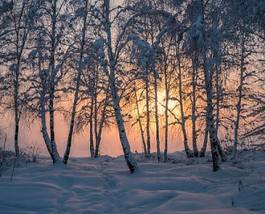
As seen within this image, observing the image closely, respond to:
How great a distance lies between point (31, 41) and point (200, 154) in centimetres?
1119

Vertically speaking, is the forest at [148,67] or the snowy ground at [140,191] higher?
the forest at [148,67]

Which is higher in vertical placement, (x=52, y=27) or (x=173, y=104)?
(x=52, y=27)

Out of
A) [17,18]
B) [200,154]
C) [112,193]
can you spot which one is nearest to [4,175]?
[112,193]

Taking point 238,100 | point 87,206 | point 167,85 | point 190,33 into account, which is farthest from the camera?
point 167,85

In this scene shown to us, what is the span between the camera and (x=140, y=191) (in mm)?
12953

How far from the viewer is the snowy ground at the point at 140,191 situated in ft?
34.9

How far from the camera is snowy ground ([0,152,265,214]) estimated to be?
10648 mm

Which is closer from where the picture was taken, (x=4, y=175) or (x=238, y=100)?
(x=4, y=175)

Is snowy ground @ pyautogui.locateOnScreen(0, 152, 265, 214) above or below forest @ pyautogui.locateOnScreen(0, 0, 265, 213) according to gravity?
below

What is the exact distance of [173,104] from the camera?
88.2 feet

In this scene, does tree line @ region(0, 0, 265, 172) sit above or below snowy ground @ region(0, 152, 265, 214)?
above

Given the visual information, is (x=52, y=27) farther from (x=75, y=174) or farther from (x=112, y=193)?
(x=112, y=193)

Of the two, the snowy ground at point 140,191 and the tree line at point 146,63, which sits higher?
the tree line at point 146,63

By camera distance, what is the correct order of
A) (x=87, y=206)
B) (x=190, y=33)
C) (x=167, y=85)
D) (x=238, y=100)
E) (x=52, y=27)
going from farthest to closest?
1. (x=167, y=85)
2. (x=238, y=100)
3. (x=52, y=27)
4. (x=190, y=33)
5. (x=87, y=206)
